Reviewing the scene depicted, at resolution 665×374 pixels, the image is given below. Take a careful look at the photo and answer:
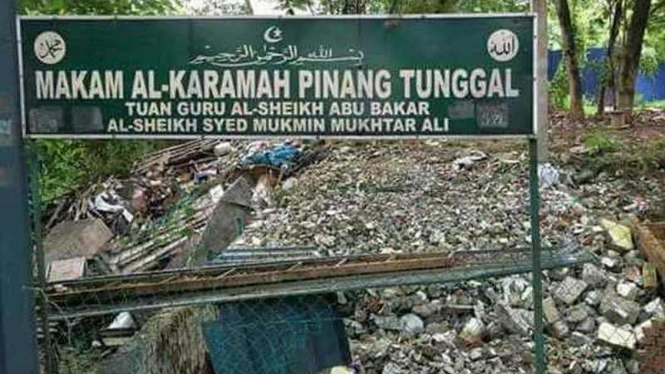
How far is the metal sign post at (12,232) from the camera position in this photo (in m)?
2.78

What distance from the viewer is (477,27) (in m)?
2.95

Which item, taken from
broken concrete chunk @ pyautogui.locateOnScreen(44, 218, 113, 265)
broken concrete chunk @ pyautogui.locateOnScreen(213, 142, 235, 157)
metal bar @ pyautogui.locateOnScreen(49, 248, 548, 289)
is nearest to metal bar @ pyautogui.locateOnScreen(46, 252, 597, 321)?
metal bar @ pyautogui.locateOnScreen(49, 248, 548, 289)

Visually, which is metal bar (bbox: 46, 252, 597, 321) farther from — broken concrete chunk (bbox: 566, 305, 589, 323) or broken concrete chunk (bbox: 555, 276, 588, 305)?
broken concrete chunk (bbox: 555, 276, 588, 305)

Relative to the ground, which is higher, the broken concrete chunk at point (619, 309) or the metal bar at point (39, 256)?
the metal bar at point (39, 256)

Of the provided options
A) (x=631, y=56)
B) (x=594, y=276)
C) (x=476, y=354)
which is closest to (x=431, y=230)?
(x=594, y=276)

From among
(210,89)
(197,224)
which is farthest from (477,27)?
(197,224)

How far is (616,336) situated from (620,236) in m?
1.72

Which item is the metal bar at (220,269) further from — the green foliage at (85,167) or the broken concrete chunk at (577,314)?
the green foliage at (85,167)

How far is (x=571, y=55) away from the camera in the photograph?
13.5 m

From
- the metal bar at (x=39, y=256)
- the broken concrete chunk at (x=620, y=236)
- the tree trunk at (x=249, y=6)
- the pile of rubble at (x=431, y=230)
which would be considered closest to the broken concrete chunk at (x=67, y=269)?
the pile of rubble at (x=431, y=230)

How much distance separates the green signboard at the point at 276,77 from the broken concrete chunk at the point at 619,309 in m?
3.13

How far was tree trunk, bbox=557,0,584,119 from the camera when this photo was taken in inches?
522

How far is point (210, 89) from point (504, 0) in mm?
9738

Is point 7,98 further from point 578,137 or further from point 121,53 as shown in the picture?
point 578,137
